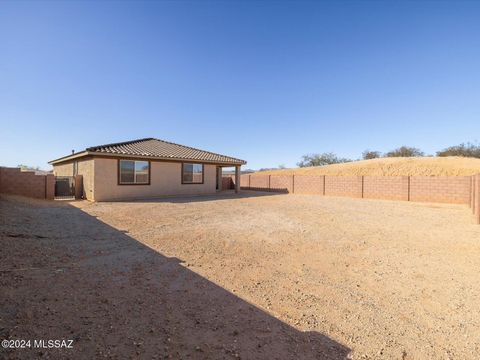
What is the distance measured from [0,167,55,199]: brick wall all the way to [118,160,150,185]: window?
3794mm

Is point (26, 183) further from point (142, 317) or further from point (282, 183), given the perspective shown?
point (282, 183)

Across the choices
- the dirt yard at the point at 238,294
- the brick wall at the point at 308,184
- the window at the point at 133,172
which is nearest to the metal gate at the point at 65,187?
the window at the point at 133,172

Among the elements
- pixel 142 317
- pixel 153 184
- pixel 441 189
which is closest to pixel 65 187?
pixel 153 184

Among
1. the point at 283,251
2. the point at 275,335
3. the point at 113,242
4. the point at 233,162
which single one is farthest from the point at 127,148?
the point at 275,335

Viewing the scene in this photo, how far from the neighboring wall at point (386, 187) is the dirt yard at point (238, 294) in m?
10.9

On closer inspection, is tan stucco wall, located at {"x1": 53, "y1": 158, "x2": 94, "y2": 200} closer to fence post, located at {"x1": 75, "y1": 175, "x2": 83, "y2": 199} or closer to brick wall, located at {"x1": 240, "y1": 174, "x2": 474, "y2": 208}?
fence post, located at {"x1": 75, "y1": 175, "x2": 83, "y2": 199}

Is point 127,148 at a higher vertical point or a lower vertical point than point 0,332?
higher

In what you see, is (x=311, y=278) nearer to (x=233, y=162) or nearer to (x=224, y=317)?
(x=224, y=317)

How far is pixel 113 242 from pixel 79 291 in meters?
2.64

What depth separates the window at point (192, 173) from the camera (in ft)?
57.6

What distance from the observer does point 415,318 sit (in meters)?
3.08

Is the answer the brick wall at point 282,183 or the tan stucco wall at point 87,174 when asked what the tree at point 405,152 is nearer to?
the brick wall at point 282,183

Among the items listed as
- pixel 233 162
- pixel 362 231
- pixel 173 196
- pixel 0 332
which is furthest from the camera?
pixel 233 162

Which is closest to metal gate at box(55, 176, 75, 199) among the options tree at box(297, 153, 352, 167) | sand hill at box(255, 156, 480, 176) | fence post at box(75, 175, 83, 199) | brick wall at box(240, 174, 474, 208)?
fence post at box(75, 175, 83, 199)
